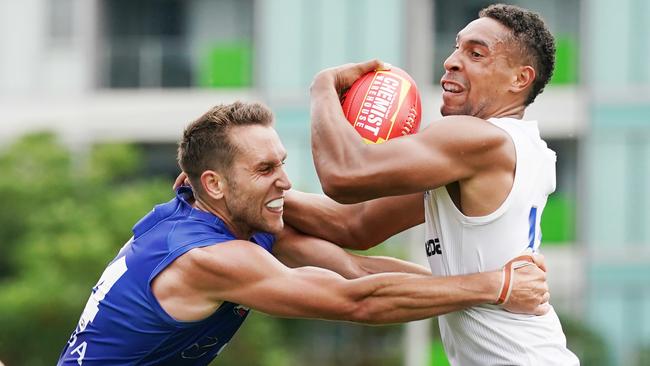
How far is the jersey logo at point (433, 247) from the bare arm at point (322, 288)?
0.23 m

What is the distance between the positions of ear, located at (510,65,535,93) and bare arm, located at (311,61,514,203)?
328mm

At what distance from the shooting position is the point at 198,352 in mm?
6895

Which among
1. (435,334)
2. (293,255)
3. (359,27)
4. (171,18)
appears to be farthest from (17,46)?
Result: (293,255)

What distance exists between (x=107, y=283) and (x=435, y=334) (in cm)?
1718

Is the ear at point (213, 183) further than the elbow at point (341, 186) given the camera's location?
Yes

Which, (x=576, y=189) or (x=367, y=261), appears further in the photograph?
(x=576, y=189)

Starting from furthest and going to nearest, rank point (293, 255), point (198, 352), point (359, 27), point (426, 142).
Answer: point (359, 27), point (293, 255), point (198, 352), point (426, 142)

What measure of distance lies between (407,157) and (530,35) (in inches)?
34.4

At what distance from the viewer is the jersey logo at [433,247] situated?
6.73 m

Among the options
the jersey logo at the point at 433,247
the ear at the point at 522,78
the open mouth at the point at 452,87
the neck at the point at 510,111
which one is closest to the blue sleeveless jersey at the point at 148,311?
the jersey logo at the point at 433,247

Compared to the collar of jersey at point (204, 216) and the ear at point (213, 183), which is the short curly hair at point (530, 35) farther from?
the collar of jersey at point (204, 216)

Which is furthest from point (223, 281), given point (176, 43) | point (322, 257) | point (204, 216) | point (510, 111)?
point (176, 43)

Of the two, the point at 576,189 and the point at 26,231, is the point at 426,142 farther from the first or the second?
the point at 576,189

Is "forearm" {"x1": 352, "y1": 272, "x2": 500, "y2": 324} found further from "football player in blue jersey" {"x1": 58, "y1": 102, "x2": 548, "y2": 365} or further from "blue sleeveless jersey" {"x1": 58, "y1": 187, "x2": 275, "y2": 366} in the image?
"blue sleeveless jersey" {"x1": 58, "y1": 187, "x2": 275, "y2": 366}
